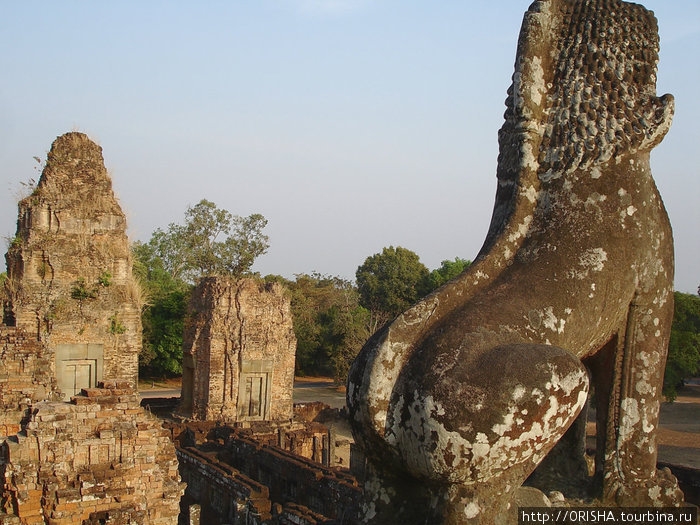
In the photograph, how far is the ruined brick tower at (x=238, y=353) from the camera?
61.3ft

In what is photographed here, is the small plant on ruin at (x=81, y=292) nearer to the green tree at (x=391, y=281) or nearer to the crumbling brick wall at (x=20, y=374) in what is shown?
the crumbling brick wall at (x=20, y=374)

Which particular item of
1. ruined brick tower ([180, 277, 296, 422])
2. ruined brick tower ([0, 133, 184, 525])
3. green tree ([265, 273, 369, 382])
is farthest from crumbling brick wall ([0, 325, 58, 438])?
green tree ([265, 273, 369, 382])

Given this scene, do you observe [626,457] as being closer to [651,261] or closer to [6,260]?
[651,261]

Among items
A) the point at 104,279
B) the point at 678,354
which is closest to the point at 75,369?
the point at 104,279

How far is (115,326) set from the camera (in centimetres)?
1473

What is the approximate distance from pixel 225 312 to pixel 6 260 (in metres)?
5.85

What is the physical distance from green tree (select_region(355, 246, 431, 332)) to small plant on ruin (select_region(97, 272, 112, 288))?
2810 centimetres

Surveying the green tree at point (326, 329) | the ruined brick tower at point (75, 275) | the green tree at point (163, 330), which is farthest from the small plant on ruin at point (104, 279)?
the green tree at point (326, 329)

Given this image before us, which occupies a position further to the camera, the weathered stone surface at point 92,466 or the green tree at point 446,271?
the green tree at point 446,271

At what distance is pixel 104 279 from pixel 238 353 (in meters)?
5.03

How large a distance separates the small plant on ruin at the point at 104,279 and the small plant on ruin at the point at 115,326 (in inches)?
26.4

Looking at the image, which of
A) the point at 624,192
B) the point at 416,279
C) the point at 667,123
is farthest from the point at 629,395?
the point at 416,279

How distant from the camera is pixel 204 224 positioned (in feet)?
125

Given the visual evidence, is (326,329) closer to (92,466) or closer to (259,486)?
(259,486)
